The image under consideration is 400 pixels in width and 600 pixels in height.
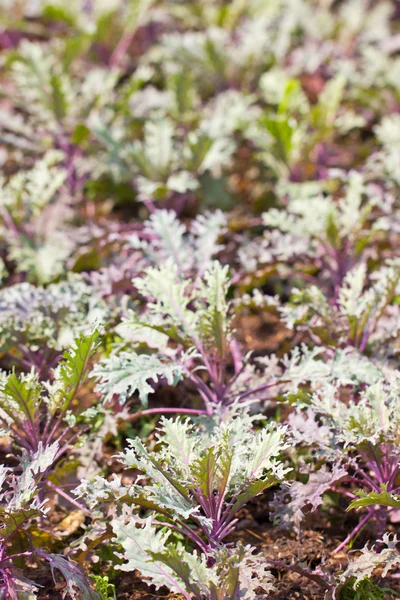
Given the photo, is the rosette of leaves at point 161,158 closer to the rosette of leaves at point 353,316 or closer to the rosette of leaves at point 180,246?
the rosette of leaves at point 180,246

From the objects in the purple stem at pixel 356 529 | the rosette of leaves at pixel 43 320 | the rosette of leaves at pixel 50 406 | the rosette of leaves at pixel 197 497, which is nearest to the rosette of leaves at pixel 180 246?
the rosette of leaves at pixel 43 320

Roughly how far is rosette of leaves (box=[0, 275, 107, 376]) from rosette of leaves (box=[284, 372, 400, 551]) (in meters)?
0.81

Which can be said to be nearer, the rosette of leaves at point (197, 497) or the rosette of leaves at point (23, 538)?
the rosette of leaves at point (197, 497)

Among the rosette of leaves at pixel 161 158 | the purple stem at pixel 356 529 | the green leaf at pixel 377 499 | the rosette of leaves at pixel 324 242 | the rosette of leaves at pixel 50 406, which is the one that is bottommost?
the purple stem at pixel 356 529

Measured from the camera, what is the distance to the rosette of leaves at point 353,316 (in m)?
2.35

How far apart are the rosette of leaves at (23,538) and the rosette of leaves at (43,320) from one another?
508 mm

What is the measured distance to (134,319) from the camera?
2289 millimetres

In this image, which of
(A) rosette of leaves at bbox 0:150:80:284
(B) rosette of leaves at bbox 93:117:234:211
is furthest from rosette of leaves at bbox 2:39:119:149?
(A) rosette of leaves at bbox 0:150:80:284

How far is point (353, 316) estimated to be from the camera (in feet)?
7.57

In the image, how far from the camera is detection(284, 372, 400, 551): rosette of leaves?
6.39ft

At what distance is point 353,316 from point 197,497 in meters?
0.85

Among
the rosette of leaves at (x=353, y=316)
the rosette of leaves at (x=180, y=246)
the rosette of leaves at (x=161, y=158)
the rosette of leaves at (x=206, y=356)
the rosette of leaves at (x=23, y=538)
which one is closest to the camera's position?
the rosette of leaves at (x=23, y=538)

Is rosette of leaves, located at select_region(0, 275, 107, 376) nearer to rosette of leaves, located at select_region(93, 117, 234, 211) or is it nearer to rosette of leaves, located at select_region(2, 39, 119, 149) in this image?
rosette of leaves, located at select_region(93, 117, 234, 211)

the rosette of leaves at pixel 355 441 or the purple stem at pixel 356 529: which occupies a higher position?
the rosette of leaves at pixel 355 441
